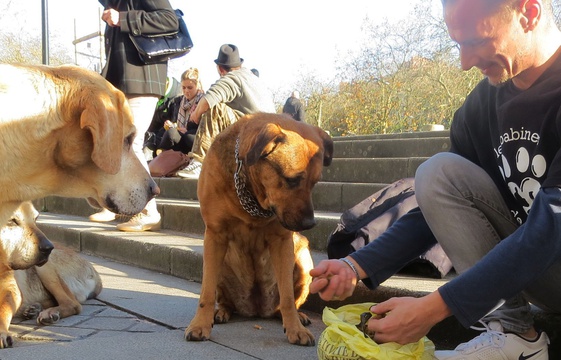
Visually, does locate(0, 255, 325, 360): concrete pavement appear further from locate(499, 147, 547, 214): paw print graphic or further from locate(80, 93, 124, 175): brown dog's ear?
locate(499, 147, 547, 214): paw print graphic

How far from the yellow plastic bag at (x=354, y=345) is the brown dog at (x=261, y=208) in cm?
76

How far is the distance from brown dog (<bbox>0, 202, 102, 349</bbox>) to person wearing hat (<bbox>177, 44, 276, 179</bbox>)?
2.37 m

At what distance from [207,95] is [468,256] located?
12.9ft

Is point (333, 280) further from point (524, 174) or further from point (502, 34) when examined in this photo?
point (502, 34)

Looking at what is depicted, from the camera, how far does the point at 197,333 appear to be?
117 inches

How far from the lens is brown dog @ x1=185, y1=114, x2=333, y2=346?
2.98 m

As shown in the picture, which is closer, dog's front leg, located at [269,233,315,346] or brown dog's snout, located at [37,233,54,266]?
dog's front leg, located at [269,233,315,346]

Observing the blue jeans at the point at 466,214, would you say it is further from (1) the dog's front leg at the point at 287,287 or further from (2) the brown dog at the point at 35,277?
(2) the brown dog at the point at 35,277

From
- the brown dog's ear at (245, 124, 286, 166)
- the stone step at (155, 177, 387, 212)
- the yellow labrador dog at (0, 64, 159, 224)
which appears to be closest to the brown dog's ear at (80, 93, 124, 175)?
the yellow labrador dog at (0, 64, 159, 224)

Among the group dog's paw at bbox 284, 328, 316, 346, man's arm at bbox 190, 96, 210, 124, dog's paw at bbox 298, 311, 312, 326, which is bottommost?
dog's paw at bbox 298, 311, 312, 326

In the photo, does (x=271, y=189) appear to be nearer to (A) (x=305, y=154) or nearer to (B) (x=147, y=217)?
(A) (x=305, y=154)

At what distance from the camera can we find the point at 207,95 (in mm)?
5797

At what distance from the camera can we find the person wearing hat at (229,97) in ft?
19.4

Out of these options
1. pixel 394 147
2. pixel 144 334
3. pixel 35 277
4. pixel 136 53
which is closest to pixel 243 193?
pixel 144 334
